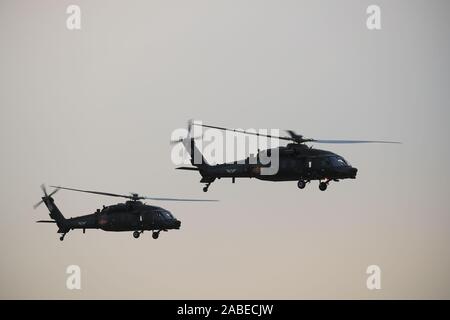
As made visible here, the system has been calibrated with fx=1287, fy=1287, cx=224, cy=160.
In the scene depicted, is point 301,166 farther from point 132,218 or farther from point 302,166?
point 132,218

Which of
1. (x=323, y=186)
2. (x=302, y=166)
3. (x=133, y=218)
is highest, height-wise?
(x=302, y=166)

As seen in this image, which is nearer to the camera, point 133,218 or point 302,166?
point 302,166

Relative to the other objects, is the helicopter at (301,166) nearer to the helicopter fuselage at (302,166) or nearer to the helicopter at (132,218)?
the helicopter fuselage at (302,166)

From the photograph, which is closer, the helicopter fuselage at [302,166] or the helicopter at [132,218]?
the helicopter fuselage at [302,166]

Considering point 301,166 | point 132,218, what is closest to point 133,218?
point 132,218

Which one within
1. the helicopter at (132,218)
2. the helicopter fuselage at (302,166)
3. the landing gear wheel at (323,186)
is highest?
the helicopter fuselage at (302,166)

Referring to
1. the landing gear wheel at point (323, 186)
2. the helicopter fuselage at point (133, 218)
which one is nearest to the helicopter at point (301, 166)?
the landing gear wheel at point (323, 186)

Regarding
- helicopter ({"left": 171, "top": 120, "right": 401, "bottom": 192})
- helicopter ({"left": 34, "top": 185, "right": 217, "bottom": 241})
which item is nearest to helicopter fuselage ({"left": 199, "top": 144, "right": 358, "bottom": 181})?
helicopter ({"left": 171, "top": 120, "right": 401, "bottom": 192})

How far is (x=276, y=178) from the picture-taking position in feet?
395

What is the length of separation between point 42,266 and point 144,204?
6311 centimetres
